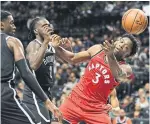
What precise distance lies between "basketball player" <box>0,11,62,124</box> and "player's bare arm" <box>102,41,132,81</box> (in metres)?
1.22

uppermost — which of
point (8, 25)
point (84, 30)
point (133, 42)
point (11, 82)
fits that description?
point (84, 30)

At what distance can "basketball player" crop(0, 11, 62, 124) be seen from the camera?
17.1 feet

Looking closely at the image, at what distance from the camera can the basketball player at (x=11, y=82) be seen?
521 cm

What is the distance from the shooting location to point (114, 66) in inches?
257

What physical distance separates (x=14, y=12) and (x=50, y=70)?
15.2 m

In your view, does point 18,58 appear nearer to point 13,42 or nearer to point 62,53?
point 13,42

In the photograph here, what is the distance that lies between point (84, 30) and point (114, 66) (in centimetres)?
1332

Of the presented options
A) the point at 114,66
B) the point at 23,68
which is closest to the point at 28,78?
the point at 23,68

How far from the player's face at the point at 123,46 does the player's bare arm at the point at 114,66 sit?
20 centimetres

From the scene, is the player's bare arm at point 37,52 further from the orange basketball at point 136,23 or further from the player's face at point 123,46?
the orange basketball at point 136,23

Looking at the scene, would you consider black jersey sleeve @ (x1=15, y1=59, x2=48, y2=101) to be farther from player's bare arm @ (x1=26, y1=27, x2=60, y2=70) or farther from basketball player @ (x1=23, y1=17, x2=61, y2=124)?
basketball player @ (x1=23, y1=17, x2=61, y2=124)

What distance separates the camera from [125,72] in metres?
6.91

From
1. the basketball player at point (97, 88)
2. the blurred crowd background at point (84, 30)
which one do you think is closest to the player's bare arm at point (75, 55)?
the basketball player at point (97, 88)

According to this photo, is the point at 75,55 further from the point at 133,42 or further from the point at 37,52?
the point at 37,52
